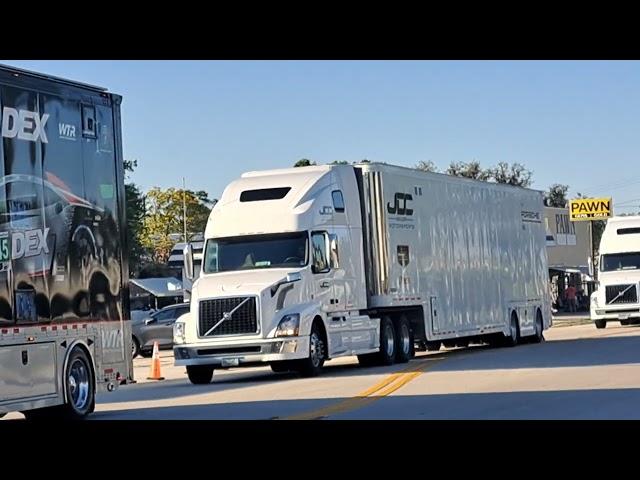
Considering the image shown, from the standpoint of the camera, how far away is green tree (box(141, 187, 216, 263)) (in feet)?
303

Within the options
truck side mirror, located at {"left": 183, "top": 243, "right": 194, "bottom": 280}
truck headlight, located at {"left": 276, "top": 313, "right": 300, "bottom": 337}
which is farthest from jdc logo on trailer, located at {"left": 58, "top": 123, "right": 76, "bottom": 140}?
truck side mirror, located at {"left": 183, "top": 243, "right": 194, "bottom": 280}

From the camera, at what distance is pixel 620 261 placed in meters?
44.9

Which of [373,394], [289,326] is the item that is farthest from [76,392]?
[289,326]

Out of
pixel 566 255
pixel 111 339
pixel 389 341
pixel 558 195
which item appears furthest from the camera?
pixel 558 195

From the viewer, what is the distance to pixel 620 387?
1903cm

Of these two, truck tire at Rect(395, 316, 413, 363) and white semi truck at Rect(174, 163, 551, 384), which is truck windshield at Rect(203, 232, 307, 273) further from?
truck tire at Rect(395, 316, 413, 363)

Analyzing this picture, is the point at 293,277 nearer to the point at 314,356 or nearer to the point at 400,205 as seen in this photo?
the point at 314,356

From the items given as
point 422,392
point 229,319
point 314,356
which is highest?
point 229,319

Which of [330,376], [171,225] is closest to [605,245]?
[330,376]

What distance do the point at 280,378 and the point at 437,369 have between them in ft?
9.79

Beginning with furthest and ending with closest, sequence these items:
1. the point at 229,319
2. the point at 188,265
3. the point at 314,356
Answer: the point at 188,265, the point at 314,356, the point at 229,319

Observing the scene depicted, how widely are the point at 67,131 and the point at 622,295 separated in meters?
30.7

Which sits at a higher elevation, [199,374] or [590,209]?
[590,209]

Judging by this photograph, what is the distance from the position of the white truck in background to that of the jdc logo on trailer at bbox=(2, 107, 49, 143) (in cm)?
3107
